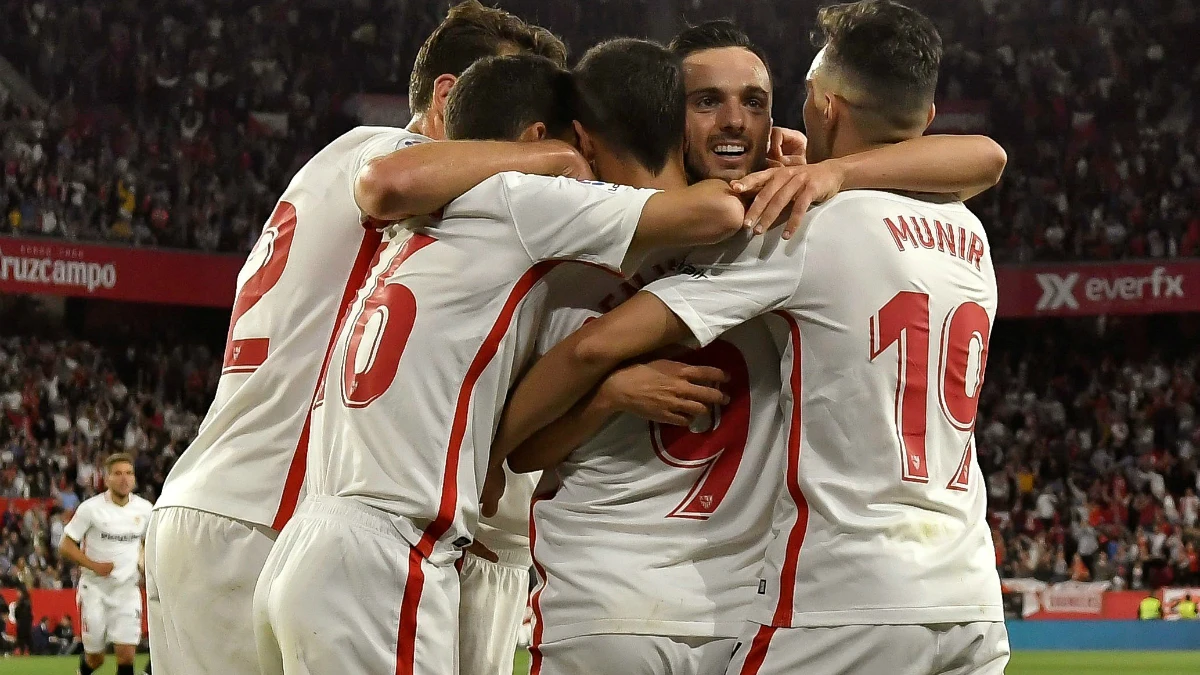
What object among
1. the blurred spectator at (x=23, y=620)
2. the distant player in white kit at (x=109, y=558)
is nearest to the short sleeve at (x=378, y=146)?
the distant player in white kit at (x=109, y=558)

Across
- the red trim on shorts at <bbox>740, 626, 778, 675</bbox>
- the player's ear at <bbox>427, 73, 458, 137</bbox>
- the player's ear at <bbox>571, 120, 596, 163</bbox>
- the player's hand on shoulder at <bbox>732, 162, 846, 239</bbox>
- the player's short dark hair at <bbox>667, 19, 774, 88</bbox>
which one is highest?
the player's short dark hair at <bbox>667, 19, 774, 88</bbox>

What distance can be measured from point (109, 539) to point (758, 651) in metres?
10.1

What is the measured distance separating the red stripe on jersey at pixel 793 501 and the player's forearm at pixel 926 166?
40 centimetres

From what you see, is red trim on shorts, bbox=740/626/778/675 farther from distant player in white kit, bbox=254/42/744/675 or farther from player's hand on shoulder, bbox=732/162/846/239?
player's hand on shoulder, bbox=732/162/846/239

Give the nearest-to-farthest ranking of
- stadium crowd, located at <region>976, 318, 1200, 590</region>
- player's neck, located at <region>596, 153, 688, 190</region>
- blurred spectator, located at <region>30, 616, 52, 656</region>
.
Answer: player's neck, located at <region>596, 153, 688, 190</region> < blurred spectator, located at <region>30, 616, 52, 656</region> < stadium crowd, located at <region>976, 318, 1200, 590</region>

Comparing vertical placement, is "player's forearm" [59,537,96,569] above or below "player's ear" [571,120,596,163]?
below

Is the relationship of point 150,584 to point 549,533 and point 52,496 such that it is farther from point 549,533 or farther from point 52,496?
point 52,496

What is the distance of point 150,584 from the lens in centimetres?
436

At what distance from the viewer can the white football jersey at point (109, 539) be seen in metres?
12.0

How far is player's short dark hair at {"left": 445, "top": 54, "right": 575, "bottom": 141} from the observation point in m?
3.45

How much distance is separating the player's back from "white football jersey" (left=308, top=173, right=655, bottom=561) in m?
0.49

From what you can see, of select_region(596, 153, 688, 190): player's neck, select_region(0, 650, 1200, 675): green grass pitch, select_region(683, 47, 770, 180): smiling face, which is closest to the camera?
select_region(596, 153, 688, 190): player's neck

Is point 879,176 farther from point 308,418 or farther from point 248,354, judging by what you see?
point 248,354

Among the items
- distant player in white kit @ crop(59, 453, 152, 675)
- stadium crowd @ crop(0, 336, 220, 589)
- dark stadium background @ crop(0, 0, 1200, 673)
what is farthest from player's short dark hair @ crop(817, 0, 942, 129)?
dark stadium background @ crop(0, 0, 1200, 673)
